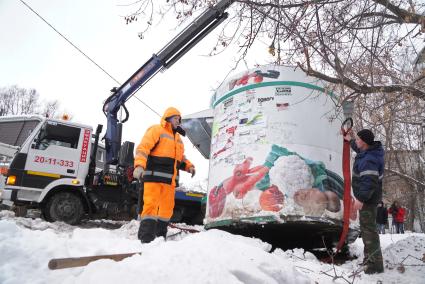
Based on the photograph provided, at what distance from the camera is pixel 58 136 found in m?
8.87

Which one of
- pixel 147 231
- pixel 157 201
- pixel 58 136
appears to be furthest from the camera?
pixel 58 136

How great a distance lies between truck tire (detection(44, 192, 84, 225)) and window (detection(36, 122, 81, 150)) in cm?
114

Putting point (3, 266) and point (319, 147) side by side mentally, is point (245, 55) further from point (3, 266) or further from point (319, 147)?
point (3, 266)

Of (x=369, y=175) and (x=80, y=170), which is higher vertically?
(x=80, y=170)

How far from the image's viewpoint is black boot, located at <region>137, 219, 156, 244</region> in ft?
14.8

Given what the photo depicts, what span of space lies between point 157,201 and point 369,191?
2.45 metres

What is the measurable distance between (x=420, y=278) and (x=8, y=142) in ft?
29.8

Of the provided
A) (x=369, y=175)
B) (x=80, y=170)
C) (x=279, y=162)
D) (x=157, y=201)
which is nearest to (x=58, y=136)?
(x=80, y=170)

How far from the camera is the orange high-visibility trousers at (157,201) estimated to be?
4699 mm

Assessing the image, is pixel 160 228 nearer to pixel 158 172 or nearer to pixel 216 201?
pixel 158 172

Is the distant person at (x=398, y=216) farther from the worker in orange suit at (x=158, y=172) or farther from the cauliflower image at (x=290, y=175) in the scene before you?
the worker in orange suit at (x=158, y=172)

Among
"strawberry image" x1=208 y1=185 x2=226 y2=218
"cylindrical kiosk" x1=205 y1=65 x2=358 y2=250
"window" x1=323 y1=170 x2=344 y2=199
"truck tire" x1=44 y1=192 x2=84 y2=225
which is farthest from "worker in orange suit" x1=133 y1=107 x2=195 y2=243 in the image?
"truck tire" x1=44 y1=192 x2=84 y2=225

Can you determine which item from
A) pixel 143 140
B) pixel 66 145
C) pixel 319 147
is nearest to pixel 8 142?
pixel 66 145

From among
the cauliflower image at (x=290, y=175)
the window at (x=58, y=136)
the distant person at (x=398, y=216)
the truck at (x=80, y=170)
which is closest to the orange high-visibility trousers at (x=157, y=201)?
the cauliflower image at (x=290, y=175)
